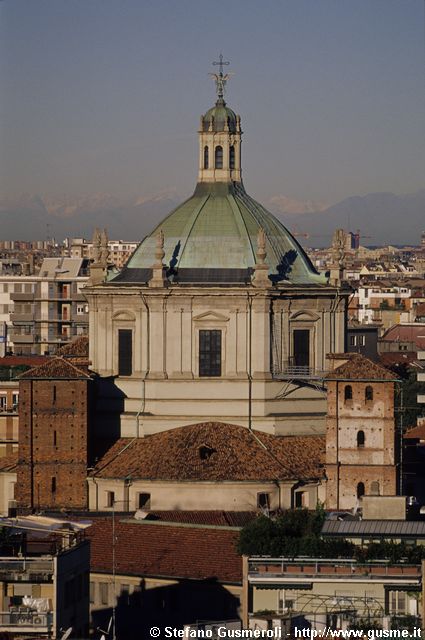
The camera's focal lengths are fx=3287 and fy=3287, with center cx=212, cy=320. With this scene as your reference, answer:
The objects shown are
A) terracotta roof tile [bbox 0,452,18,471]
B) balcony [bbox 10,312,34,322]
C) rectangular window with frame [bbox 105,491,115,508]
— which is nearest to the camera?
rectangular window with frame [bbox 105,491,115,508]

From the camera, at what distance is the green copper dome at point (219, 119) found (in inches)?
3376

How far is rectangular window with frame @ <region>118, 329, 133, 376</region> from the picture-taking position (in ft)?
273

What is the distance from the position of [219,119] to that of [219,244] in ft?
12.3

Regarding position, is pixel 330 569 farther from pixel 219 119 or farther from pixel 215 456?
pixel 219 119

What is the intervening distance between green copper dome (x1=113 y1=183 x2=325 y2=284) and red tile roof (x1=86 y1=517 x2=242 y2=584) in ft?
35.5

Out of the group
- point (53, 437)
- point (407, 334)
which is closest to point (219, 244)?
point (53, 437)

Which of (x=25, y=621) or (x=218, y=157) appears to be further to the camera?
(x=218, y=157)

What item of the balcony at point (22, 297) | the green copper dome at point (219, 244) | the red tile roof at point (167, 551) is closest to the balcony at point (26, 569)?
the red tile roof at point (167, 551)

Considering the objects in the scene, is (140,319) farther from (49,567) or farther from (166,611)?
(49,567)

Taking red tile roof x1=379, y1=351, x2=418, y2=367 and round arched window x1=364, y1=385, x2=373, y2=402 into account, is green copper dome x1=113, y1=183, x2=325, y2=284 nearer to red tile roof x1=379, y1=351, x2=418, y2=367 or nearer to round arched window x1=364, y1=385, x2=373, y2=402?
round arched window x1=364, y1=385, x2=373, y2=402

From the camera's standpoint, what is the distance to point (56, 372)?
81.1 metres

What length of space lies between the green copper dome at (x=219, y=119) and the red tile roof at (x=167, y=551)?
14.8 metres

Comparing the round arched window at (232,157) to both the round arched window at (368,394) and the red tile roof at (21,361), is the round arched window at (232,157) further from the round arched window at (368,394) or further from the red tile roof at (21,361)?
the red tile roof at (21,361)

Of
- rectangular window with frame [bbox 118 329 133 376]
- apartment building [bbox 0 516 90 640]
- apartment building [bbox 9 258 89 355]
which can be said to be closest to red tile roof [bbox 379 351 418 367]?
apartment building [bbox 9 258 89 355]
